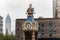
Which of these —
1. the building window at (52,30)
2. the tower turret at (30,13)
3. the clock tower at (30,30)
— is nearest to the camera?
the clock tower at (30,30)

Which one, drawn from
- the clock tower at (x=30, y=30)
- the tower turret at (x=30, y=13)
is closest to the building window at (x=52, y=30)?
the tower turret at (x=30, y=13)

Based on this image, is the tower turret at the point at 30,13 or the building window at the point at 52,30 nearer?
the tower turret at the point at 30,13

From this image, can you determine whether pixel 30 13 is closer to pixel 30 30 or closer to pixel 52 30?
pixel 30 30

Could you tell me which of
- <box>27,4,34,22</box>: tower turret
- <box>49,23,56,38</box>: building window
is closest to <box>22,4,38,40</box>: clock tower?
<box>27,4,34,22</box>: tower turret

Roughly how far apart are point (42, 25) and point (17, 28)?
19.7 ft

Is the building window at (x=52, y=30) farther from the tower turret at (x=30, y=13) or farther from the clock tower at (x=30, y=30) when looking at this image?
the clock tower at (x=30, y=30)

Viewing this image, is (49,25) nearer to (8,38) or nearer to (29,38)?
(29,38)

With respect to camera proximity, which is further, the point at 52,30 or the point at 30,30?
the point at 52,30

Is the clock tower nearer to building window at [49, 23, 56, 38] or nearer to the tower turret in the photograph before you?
the tower turret

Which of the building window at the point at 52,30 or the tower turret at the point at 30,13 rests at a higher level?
the tower turret at the point at 30,13

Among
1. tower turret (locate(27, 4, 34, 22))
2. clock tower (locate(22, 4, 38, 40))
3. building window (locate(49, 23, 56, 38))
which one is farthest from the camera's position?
building window (locate(49, 23, 56, 38))

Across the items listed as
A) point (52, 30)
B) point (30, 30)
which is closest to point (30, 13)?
point (30, 30)

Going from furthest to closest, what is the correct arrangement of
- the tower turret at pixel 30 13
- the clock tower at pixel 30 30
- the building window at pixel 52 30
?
the building window at pixel 52 30 → the tower turret at pixel 30 13 → the clock tower at pixel 30 30

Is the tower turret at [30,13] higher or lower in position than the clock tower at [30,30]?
higher
